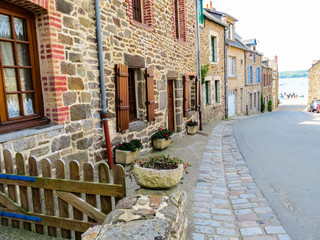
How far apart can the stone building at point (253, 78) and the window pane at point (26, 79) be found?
20486 millimetres

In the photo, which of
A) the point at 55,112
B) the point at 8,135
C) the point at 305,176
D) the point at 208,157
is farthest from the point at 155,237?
the point at 208,157

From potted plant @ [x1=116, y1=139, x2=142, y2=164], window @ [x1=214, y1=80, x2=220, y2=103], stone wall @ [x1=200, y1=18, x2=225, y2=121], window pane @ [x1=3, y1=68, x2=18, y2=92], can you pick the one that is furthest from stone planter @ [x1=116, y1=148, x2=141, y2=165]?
window @ [x1=214, y1=80, x2=220, y2=103]

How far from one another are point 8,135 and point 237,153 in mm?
5662

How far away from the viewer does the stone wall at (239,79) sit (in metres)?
18.6

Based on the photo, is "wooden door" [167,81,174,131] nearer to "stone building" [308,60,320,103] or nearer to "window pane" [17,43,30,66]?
"window pane" [17,43,30,66]

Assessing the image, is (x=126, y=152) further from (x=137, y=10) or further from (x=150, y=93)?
(x=137, y=10)

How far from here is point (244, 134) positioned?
33.2 ft

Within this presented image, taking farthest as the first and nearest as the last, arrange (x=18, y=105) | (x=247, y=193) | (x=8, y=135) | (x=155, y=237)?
(x=247, y=193) < (x=18, y=105) < (x=8, y=135) < (x=155, y=237)

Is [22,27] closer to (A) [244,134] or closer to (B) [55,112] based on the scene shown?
(B) [55,112]

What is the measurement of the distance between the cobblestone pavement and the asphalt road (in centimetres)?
18

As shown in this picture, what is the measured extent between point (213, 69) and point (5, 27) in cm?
1276

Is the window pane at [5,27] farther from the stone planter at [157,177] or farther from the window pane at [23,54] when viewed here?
the stone planter at [157,177]

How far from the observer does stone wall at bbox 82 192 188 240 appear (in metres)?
1.98

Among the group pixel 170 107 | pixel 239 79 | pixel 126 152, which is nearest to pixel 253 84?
pixel 239 79
